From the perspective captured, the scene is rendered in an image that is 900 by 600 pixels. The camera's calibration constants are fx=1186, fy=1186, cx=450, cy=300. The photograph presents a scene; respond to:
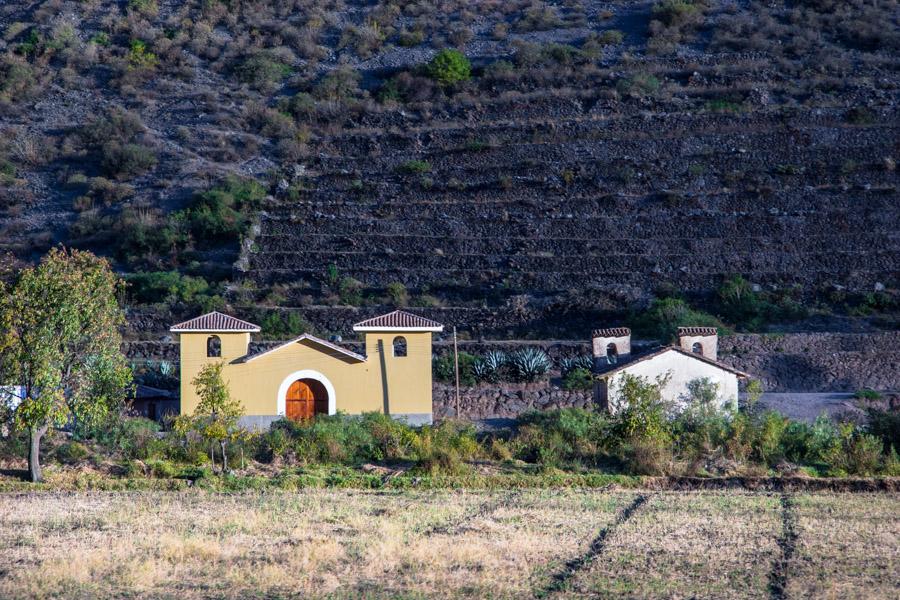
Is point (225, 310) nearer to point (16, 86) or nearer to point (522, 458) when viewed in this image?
point (522, 458)

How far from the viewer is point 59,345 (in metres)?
23.4

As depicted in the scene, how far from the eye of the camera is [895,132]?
49938 mm

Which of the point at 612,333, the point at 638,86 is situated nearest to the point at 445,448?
the point at 612,333

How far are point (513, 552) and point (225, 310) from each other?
85.3ft

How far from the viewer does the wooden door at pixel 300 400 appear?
2945cm

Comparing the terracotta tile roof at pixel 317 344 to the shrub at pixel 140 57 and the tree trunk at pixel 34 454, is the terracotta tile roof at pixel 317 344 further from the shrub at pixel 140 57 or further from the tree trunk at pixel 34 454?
the shrub at pixel 140 57

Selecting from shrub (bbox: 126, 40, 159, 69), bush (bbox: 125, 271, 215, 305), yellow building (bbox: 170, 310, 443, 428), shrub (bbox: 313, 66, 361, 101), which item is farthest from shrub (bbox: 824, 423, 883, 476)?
shrub (bbox: 126, 40, 159, 69)

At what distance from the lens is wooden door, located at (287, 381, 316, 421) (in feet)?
96.6

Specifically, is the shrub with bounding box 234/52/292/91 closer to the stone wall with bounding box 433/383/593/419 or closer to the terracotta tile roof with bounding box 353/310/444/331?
the stone wall with bounding box 433/383/593/419

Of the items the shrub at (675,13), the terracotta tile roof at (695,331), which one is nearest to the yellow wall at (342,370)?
the terracotta tile roof at (695,331)

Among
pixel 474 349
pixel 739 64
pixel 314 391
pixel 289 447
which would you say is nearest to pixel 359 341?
pixel 474 349

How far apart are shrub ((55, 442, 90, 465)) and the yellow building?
14.2ft

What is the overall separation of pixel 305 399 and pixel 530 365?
23.2 ft

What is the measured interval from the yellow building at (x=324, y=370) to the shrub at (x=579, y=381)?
431 centimetres
